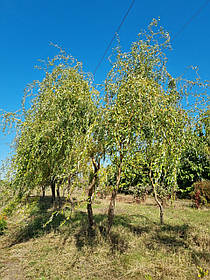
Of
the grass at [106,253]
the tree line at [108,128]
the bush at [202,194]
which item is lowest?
the grass at [106,253]

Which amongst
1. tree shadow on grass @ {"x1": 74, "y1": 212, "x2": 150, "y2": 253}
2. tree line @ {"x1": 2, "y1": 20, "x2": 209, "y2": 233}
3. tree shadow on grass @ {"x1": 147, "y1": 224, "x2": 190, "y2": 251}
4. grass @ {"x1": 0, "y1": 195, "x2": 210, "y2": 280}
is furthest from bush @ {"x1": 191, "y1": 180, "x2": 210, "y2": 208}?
tree line @ {"x1": 2, "y1": 20, "x2": 209, "y2": 233}

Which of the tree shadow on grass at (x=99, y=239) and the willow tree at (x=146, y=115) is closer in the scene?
the willow tree at (x=146, y=115)

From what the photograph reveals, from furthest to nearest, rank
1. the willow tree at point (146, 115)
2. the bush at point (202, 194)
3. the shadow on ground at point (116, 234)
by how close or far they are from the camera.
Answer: the bush at point (202, 194), the shadow on ground at point (116, 234), the willow tree at point (146, 115)

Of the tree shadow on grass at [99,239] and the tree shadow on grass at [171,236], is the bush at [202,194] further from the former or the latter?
the tree shadow on grass at [99,239]

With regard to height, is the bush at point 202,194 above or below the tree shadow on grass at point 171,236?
above

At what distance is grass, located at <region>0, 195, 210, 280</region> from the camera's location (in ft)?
13.0

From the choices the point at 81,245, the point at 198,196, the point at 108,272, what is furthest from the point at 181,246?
the point at 198,196

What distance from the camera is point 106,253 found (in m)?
4.82

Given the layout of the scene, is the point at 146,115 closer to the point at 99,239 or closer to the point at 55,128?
the point at 55,128

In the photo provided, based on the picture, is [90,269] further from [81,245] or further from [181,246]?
[181,246]

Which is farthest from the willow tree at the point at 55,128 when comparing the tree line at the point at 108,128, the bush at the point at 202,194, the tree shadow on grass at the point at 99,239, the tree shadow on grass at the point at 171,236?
the bush at the point at 202,194

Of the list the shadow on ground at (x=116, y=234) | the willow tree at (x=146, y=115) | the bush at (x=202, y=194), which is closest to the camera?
the willow tree at (x=146, y=115)

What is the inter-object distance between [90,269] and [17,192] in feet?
8.82

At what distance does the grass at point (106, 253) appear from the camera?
3.95 metres
